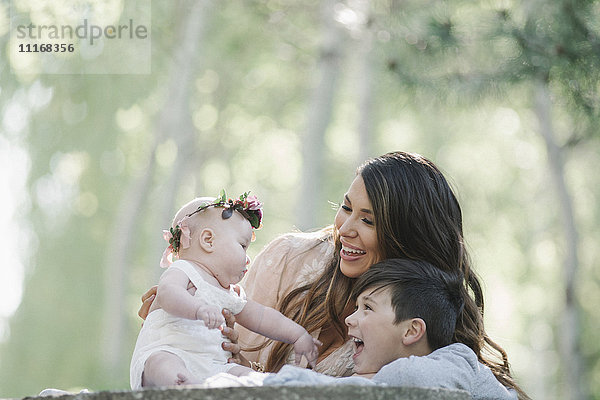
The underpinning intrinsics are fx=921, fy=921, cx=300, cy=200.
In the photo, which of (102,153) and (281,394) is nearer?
(281,394)

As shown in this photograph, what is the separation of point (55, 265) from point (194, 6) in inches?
193

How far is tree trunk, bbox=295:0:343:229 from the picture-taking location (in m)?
10.0

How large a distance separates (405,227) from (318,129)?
22.2 ft

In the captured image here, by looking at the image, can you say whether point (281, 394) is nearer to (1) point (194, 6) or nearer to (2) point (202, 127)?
(1) point (194, 6)

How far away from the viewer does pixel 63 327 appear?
14.9 m

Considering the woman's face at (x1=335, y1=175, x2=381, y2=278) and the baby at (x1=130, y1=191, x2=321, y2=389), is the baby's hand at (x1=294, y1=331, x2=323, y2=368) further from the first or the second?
the woman's face at (x1=335, y1=175, x2=381, y2=278)

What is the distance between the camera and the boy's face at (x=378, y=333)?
283 cm

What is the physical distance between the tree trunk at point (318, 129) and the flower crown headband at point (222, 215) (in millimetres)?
6638

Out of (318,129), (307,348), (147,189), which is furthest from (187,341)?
(147,189)

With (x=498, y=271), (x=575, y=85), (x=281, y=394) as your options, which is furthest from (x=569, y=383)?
(x=281, y=394)

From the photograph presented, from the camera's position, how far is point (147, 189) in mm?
12617

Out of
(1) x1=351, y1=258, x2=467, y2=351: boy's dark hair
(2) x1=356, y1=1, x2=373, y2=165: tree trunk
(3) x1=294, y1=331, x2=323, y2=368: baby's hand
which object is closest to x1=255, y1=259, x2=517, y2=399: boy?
(1) x1=351, y1=258, x2=467, y2=351: boy's dark hair

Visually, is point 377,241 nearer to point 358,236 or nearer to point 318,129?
point 358,236

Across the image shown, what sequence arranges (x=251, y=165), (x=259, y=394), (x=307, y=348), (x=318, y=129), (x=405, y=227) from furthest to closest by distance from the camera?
(x=251, y=165)
(x=318, y=129)
(x=405, y=227)
(x=307, y=348)
(x=259, y=394)
